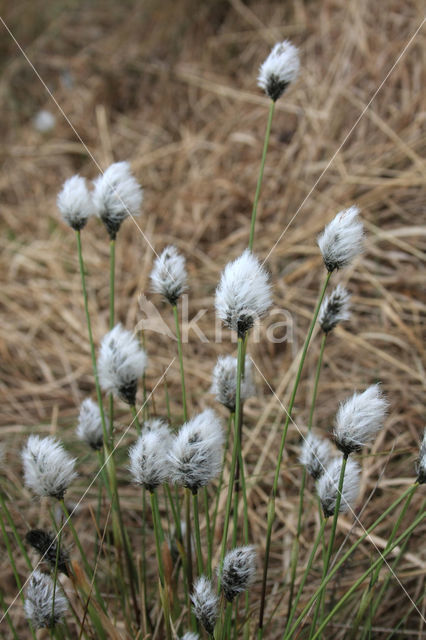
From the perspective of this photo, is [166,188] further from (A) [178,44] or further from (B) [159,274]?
(B) [159,274]

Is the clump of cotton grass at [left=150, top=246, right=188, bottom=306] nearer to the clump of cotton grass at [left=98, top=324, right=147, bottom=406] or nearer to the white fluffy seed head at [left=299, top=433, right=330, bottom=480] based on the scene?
the clump of cotton grass at [left=98, top=324, right=147, bottom=406]

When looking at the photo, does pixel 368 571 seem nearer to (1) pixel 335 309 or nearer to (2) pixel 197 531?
(2) pixel 197 531

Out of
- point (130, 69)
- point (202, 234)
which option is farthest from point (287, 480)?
point (130, 69)

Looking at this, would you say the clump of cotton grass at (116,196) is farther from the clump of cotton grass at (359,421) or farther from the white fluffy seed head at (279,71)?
the clump of cotton grass at (359,421)

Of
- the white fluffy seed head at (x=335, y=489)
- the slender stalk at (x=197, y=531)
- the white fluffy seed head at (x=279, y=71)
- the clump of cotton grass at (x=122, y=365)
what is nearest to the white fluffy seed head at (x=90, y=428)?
the clump of cotton grass at (x=122, y=365)

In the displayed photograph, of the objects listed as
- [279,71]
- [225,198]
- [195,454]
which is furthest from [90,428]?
[225,198]
